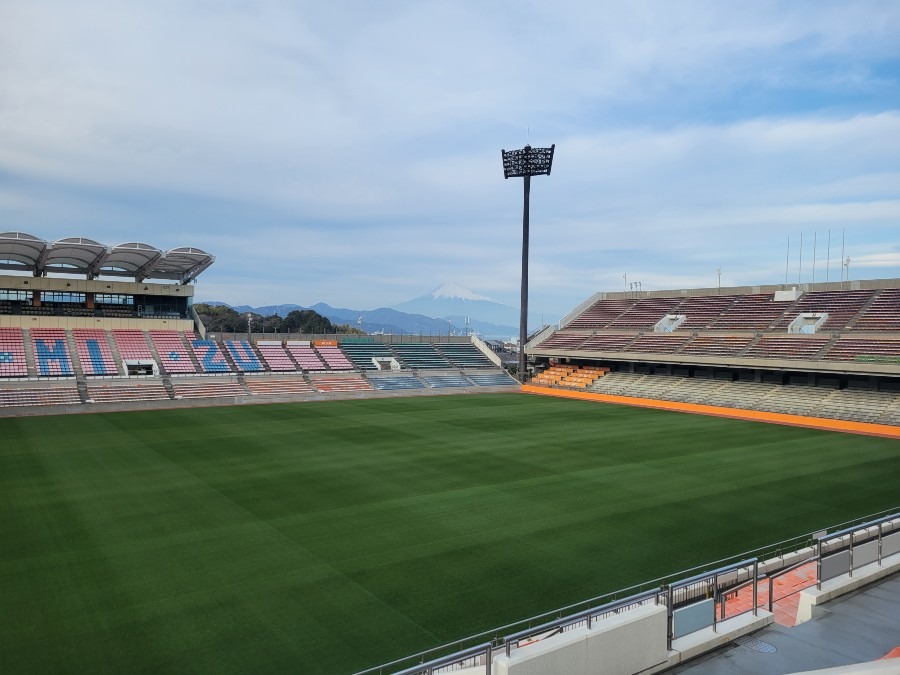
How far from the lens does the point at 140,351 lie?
4816 centimetres

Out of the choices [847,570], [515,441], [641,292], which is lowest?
[515,441]

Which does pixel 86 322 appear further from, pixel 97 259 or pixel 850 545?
pixel 850 545

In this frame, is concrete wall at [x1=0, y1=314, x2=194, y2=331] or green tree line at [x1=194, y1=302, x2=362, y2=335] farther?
green tree line at [x1=194, y1=302, x2=362, y2=335]

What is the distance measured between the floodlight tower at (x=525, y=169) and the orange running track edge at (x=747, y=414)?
327 inches

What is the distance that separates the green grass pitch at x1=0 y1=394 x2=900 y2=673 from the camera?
10.8m

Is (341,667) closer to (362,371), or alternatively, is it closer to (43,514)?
(43,514)

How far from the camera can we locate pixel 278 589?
40.9ft

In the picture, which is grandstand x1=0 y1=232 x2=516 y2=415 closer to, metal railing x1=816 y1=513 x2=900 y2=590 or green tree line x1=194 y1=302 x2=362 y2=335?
metal railing x1=816 y1=513 x2=900 y2=590

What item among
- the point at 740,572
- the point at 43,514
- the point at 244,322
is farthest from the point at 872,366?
the point at 244,322

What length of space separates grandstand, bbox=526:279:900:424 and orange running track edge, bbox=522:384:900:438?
40.2 inches

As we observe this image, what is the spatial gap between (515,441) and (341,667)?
20.2 m

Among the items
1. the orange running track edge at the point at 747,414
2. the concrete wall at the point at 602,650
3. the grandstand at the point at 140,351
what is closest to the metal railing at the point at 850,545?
the concrete wall at the point at 602,650

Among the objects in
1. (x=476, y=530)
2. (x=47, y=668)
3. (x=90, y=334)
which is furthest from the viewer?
(x=90, y=334)


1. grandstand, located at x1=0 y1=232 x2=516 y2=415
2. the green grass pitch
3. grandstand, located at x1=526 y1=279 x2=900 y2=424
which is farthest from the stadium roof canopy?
grandstand, located at x1=526 y1=279 x2=900 y2=424
